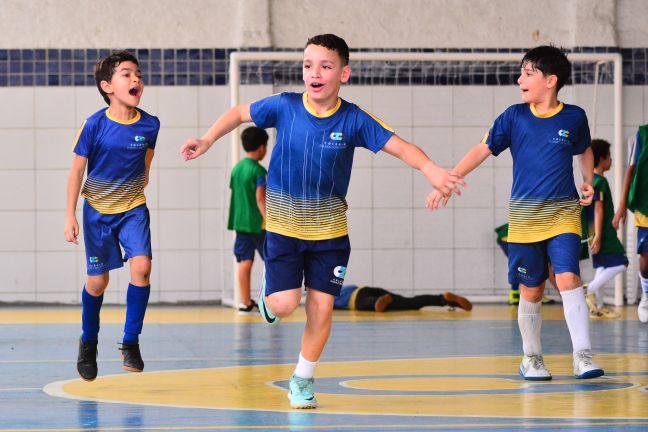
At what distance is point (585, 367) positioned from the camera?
268 inches

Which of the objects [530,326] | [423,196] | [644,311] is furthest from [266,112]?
[423,196]

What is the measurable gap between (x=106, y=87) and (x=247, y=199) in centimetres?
533

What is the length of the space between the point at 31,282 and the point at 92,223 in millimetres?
7335

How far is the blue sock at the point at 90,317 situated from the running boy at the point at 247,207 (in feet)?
17.2

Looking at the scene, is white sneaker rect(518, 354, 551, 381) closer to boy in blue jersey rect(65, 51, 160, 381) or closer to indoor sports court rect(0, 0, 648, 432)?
boy in blue jersey rect(65, 51, 160, 381)

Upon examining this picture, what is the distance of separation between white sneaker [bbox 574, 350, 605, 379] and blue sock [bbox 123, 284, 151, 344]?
238cm

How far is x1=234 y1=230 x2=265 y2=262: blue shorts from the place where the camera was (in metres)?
12.5

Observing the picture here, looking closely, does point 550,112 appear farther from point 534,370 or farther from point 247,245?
point 247,245

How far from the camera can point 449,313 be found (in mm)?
12555

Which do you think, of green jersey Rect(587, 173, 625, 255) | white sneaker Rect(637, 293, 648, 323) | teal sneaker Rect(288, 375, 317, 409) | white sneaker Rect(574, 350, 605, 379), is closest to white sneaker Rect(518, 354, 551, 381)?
white sneaker Rect(574, 350, 605, 379)

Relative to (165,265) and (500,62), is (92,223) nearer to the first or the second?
(165,265)

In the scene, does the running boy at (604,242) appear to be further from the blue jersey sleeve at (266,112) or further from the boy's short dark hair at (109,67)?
the blue jersey sleeve at (266,112)

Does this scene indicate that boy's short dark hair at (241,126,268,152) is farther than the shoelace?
Yes

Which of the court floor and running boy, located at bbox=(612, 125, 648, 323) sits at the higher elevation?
running boy, located at bbox=(612, 125, 648, 323)
